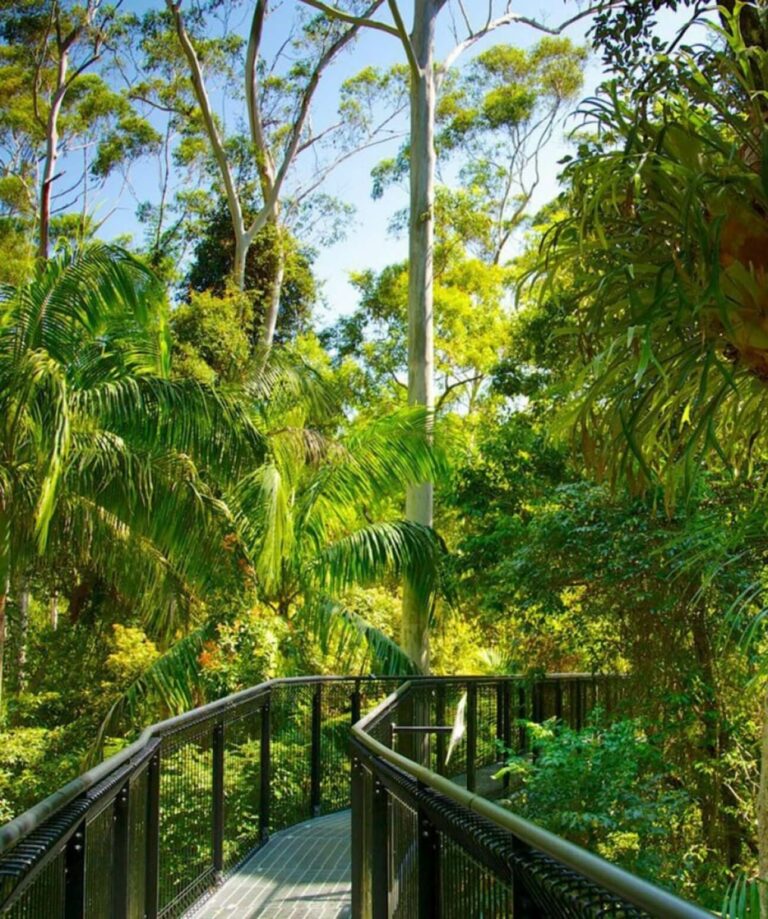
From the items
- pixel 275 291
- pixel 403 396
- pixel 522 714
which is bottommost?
pixel 522 714

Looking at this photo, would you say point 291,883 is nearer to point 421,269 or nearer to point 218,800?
point 218,800

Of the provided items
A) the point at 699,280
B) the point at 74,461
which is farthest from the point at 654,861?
the point at 74,461

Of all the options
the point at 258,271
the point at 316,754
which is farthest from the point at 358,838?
the point at 258,271

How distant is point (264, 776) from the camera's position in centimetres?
807

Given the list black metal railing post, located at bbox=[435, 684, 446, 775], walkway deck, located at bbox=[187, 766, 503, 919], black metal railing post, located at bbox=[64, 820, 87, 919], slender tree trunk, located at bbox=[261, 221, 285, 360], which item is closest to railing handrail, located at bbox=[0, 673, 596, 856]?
black metal railing post, located at bbox=[64, 820, 87, 919]

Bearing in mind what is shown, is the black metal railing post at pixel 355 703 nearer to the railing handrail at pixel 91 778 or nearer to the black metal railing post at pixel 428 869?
the railing handrail at pixel 91 778

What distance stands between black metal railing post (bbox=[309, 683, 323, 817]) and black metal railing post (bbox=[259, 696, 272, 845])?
134 centimetres

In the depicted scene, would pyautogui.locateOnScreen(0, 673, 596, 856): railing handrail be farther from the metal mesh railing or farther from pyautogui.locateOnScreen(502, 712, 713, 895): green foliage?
pyautogui.locateOnScreen(502, 712, 713, 895): green foliage

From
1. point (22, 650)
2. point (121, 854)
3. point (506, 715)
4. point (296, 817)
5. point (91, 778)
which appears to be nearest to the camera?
point (91, 778)

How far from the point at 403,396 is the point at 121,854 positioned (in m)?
23.5

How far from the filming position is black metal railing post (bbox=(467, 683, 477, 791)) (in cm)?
1001

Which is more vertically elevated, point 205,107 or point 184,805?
point 205,107

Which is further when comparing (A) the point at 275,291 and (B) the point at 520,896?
(A) the point at 275,291

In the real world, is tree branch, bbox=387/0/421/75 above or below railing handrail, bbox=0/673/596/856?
above
